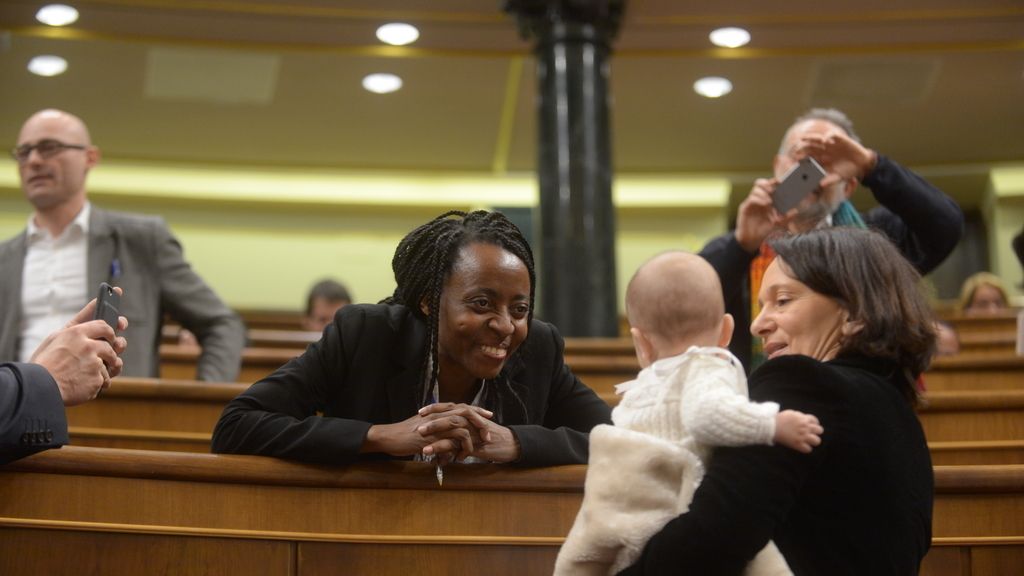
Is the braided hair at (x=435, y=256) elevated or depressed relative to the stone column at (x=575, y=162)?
depressed

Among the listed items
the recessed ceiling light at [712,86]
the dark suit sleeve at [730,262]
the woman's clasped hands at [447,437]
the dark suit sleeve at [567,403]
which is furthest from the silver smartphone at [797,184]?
the recessed ceiling light at [712,86]

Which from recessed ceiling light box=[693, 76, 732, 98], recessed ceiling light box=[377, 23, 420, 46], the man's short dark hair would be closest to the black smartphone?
the man's short dark hair

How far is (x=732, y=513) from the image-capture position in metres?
1.47

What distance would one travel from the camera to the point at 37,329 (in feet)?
12.0

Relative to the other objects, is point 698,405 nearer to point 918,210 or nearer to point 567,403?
point 567,403

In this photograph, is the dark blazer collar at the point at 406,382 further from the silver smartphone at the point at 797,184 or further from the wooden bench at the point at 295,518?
the silver smartphone at the point at 797,184

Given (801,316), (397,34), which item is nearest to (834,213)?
(801,316)

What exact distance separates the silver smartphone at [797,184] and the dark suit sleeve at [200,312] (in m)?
1.70

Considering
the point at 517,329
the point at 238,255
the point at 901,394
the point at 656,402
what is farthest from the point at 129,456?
the point at 238,255

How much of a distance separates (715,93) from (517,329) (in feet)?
19.6

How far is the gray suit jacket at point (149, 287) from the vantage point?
375 cm

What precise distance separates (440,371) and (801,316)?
2.58 ft

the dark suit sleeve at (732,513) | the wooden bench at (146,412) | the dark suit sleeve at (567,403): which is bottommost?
the dark suit sleeve at (732,513)

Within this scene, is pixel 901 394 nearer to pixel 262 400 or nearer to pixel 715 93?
pixel 262 400
